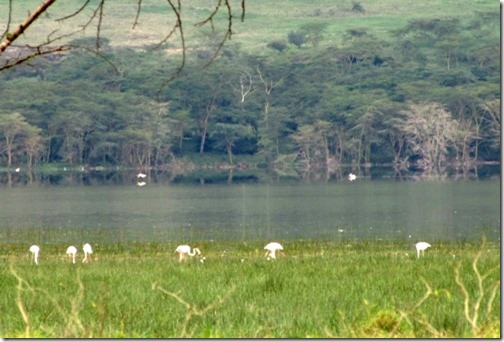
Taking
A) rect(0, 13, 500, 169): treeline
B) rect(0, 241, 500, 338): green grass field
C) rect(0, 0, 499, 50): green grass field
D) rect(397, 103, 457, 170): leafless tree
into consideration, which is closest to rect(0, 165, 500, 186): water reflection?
rect(0, 13, 500, 169): treeline

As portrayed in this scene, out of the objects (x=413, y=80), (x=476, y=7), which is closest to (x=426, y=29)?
(x=413, y=80)

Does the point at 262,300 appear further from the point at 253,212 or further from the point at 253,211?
the point at 253,211

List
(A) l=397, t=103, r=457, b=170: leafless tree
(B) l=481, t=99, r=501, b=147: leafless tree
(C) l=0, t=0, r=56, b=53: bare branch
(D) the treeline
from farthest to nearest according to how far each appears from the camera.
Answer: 1. (D) the treeline
2. (A) l=397, t=103, r=457, b=170: leafless tree
3. (B) l=481, t=99, r=501, b=147: leafless tree
4. (C) l=0, t=0, r=56, b=53: bare branch

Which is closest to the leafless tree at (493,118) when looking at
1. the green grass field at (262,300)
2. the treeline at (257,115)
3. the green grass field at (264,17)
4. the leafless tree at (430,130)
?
the treeline at (257,115)

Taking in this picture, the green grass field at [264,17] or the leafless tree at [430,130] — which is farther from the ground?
the green grass field at [264,17]

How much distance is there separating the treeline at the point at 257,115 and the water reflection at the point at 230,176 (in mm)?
2849

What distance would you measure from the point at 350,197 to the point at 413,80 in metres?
53.4

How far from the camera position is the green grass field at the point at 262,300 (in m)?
6.53

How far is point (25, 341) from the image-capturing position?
5340 mm

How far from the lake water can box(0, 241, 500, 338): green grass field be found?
17.1 metres

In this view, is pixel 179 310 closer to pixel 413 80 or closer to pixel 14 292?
pixel 14 292

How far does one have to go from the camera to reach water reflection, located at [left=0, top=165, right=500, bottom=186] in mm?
76500

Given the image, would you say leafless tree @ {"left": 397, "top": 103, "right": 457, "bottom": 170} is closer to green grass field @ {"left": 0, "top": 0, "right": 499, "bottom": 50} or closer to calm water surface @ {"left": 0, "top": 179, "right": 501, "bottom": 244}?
calm water surface @ {"left": 0, "top": 179, "right": 501, "bottom": 244}

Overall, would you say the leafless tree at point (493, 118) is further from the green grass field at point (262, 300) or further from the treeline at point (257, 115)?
the green grass field at point (262, 300)
